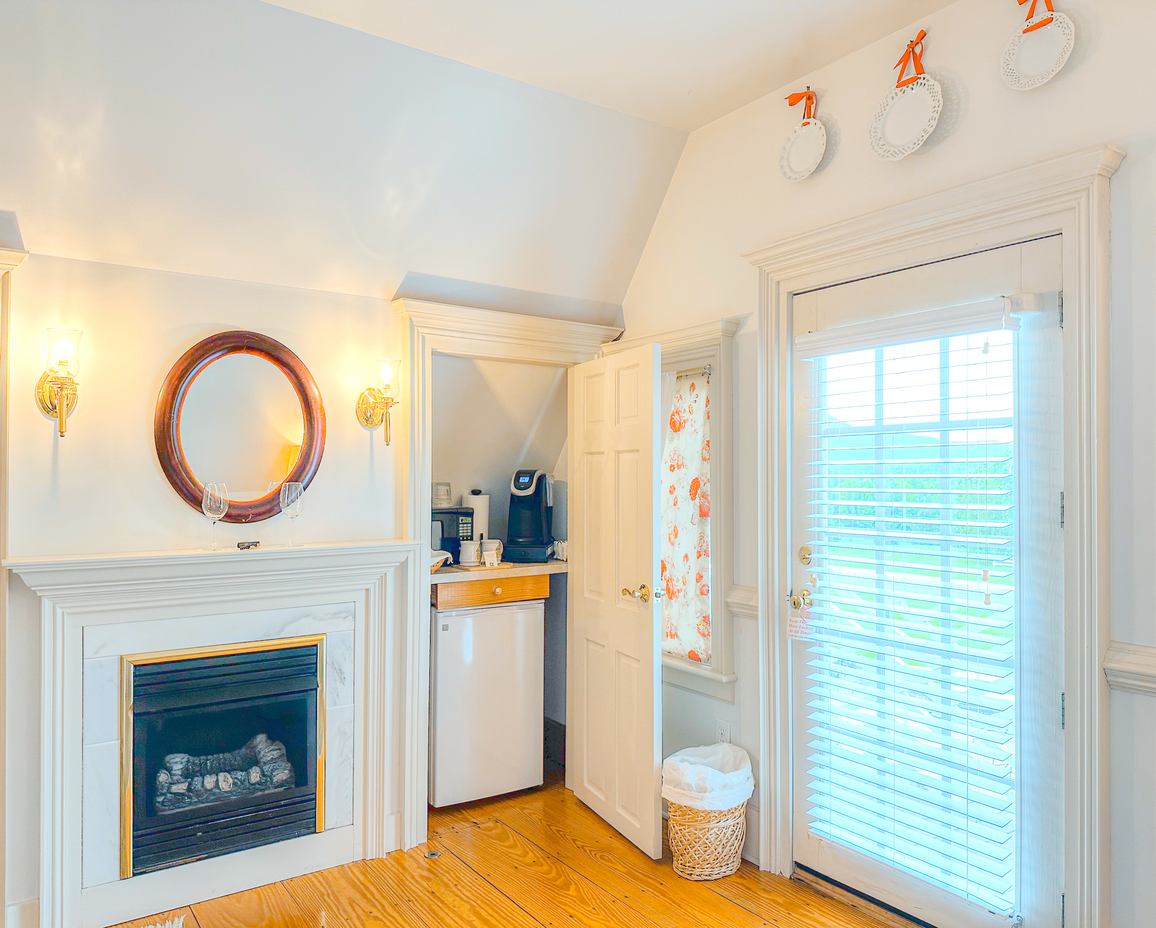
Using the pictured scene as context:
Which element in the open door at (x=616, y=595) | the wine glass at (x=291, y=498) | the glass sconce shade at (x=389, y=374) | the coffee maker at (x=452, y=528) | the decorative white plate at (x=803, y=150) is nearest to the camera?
the decorative white plate at (x=803, y=150)

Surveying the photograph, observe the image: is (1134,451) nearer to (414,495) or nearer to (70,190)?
(414,495)

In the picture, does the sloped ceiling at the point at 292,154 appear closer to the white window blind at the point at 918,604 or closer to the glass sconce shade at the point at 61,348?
the glass sconce shade at the point at 61,348

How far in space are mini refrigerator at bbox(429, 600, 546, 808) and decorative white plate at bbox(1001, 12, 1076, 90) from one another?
102 inches

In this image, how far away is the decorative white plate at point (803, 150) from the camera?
253 centimetres

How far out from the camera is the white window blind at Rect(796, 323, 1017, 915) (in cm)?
208

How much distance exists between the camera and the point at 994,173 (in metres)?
2.09

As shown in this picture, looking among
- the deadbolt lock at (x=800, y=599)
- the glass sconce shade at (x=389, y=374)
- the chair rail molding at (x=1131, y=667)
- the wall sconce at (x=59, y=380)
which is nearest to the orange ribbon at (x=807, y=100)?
the deadbolt lock at (x=800, y=599)

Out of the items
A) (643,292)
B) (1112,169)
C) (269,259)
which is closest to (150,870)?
(269,259)

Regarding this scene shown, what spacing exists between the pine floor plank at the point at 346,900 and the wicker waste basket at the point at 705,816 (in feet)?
2.98

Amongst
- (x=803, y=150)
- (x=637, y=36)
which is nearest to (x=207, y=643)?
(x=637, y=36)

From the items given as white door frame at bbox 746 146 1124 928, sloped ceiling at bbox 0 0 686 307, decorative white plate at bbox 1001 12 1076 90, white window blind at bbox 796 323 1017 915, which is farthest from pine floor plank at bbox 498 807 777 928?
decorative white plate at bbox 1001 12 1076 90

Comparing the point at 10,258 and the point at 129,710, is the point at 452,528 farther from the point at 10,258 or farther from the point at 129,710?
the point at 10,258

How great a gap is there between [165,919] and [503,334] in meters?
2.38

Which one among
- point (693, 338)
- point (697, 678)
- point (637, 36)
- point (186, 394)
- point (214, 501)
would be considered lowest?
point (697, 678)
